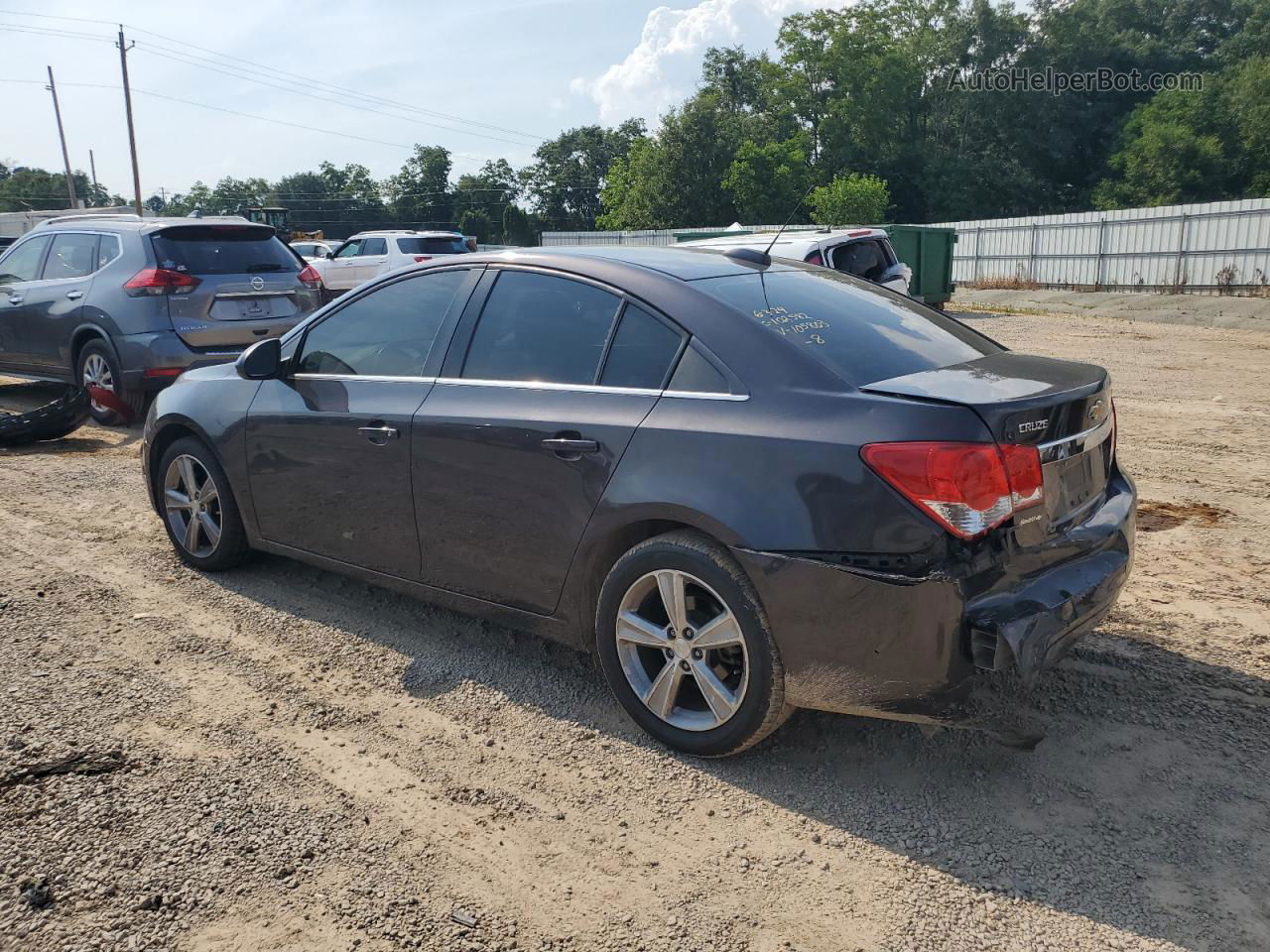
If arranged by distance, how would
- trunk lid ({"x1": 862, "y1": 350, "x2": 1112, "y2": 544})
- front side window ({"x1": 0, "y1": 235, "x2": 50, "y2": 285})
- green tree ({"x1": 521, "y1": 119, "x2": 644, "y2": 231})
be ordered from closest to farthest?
trunk lid ({"x1": 862, "y1": 350, "x2": 1112, "y2": 544}), front side window ({"x1": 0, "y1": 235, "x2": 50, "y2": 285}), green tree ({"x1": 521, "y1": 119, "x2": 644, "y2": 231})

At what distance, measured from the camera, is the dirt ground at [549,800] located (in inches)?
101

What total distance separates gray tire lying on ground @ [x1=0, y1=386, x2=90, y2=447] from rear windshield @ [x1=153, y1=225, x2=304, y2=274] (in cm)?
139

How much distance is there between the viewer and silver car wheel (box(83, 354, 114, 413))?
8977 mm

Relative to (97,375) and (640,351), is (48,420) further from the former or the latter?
(640,351)

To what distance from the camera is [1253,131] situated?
4569 cm

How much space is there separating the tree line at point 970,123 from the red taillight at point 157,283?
36258 mm

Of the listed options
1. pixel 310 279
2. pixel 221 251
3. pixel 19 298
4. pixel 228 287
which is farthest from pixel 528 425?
pixel 19 298

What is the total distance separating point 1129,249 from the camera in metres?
28.0

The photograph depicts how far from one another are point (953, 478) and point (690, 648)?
0.99 meters

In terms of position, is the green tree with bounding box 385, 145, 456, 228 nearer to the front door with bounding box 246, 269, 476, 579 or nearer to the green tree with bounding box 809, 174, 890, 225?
the green tree with bounding box 809, 174, 890, 225

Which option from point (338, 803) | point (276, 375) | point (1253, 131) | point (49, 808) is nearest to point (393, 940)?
point (338, 803)

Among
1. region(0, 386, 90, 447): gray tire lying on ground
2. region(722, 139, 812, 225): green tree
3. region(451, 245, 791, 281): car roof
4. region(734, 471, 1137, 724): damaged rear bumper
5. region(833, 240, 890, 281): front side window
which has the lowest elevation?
region(0, 386, 90, 447): gray tire lying on ground

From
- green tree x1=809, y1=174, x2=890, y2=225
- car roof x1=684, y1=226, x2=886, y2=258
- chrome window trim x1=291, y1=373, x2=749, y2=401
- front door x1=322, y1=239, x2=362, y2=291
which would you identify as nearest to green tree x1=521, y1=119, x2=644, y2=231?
green tree x1=809, y1=174, x2=890, y2=225

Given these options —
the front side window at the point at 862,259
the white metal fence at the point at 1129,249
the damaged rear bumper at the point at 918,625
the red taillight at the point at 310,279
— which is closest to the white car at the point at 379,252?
the white metal fence at the point at 1129,249
